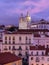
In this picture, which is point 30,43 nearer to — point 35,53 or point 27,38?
point 27,38

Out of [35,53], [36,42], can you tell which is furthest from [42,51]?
[36,42]

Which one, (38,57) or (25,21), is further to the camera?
(25,21)

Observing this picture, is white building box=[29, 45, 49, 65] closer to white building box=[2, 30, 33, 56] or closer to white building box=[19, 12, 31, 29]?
white building box=[2, 30, 33, 56]

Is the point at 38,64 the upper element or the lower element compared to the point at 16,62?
lower

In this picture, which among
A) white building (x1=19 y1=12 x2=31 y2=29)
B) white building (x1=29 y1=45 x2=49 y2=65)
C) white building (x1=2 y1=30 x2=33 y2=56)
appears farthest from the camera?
white building (x1=19 y1=12 x2=31 y2=29)

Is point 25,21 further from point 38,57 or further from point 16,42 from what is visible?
point 38,57

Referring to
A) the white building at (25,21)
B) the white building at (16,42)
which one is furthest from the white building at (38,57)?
the white building at (25,21)

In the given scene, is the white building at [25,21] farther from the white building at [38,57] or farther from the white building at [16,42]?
the white building at [38,57]

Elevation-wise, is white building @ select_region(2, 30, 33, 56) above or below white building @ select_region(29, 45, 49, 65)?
above

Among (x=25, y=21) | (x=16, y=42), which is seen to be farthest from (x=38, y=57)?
(x=25, y=21)

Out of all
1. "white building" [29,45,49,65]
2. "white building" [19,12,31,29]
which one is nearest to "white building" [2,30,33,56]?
"white building" [29,45,49,65]

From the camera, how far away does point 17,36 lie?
2298cm

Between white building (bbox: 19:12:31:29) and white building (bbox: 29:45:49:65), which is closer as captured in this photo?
white building (bbox: 29:45:49:65)

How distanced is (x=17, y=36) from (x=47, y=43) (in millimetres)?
4695
